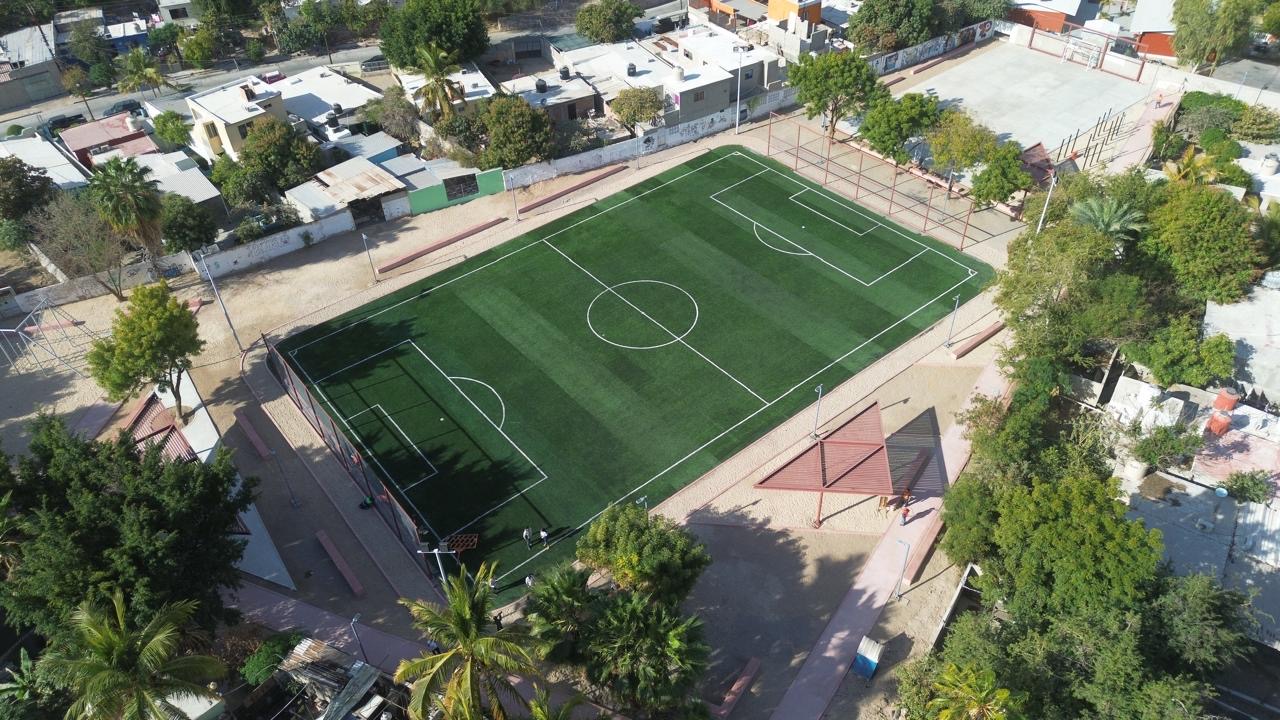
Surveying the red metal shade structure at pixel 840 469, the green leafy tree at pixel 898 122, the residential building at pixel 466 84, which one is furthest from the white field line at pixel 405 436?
the green leafy tree at pixel 898 122

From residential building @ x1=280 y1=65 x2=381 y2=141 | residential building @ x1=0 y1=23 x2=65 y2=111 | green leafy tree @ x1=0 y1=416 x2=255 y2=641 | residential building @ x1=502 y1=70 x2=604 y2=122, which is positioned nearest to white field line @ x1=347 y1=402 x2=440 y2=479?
green leafy tree @ x1=0 y1=416 x2=255 y2=641

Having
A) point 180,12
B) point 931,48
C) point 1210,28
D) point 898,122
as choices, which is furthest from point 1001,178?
point 180,12

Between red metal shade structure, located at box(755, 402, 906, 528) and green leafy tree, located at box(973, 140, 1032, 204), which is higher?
green leafy tree, located at box(973, 140, 1032, 204)

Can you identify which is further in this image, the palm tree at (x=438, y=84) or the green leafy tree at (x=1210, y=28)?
the green leafy tree at (x=1210, y=28)

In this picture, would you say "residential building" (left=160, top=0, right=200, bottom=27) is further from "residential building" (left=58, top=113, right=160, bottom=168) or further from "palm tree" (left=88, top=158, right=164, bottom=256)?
"palm tree" (left=88, top=158, right=164, bottom=256)

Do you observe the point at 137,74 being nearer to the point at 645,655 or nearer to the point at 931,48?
the point at 931,48

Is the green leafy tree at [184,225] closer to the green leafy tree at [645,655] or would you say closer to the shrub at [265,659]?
the shrub at [265,659]
